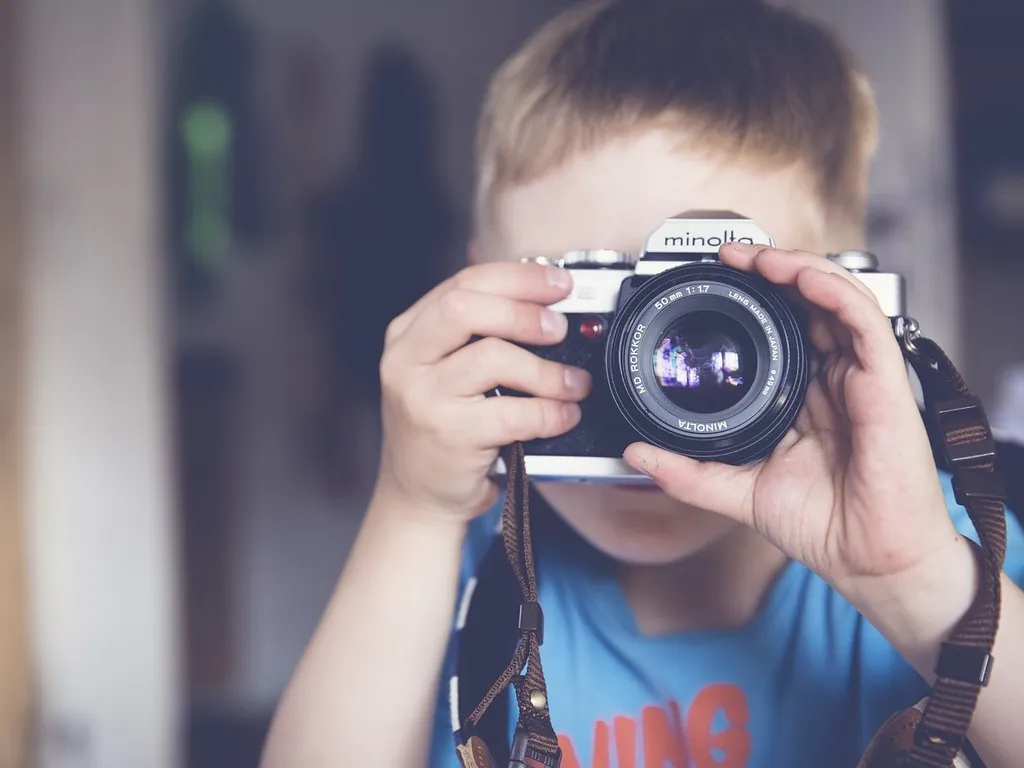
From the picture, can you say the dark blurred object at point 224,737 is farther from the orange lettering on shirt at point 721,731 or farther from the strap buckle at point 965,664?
the strap buckle at point 965,664

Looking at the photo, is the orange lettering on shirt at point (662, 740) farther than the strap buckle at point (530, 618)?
Yes

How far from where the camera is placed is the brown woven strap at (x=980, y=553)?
1.50ft

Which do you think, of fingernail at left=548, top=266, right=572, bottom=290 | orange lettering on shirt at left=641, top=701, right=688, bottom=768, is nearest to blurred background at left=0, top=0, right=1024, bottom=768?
orange lettering on shirt at left=641, top=701, right=688, bottom=768

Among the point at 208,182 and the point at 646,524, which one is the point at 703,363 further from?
the point at 208,182

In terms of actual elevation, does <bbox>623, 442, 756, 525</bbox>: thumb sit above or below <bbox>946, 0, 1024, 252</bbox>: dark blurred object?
below

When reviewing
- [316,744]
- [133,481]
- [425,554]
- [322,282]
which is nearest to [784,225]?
[425,554]

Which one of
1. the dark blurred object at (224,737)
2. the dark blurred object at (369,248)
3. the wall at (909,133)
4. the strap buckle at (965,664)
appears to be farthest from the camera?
the dark blurred object at (369,248)

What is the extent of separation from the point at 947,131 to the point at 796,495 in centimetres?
138

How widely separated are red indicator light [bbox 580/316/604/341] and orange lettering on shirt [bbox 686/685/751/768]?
269 mm

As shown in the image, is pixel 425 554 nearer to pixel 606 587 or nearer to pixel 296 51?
pixel 606 587

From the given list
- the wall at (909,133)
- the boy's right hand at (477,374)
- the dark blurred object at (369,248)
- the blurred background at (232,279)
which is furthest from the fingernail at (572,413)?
the dark blurred object at (369,248)

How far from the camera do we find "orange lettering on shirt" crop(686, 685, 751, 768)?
0.65 metres

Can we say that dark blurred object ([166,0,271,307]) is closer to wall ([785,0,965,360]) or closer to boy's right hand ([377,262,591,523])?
wall ([785,0,965,360])

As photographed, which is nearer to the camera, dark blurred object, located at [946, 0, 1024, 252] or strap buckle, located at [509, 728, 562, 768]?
strap buckle, located at [509, 728, 562, 768]
